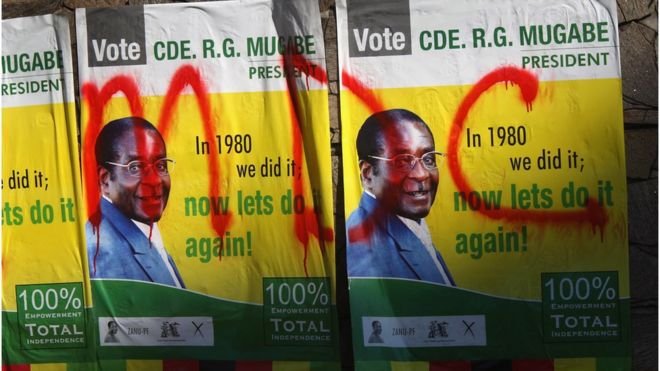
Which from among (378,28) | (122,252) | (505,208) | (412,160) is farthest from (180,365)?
(378,28)

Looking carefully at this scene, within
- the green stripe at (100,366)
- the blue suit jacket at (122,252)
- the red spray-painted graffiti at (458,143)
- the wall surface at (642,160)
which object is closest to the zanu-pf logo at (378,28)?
the red spray-painted graffiti at (458,143)

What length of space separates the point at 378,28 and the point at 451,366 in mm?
1489

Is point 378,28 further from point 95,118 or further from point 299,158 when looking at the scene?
point 95,118

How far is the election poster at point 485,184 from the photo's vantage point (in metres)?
3.63

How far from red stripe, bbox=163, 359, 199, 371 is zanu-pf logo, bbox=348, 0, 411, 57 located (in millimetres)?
1538

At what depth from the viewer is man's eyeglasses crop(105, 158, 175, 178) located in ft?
12.6

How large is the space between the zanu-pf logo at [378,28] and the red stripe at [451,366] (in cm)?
134

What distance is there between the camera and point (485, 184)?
3.68 m

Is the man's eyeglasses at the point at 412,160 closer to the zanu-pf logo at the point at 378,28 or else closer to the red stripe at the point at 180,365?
the zanu-pf logo at the point at 378,28

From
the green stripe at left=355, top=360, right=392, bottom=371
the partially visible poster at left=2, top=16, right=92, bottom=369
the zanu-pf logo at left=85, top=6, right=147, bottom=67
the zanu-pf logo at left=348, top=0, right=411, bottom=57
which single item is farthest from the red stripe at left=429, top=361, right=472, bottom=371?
the zanu-pf logo at left=85, top=6, right=147, bottom=67

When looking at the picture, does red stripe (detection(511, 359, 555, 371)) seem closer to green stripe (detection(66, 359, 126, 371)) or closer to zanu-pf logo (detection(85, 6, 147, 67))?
green stripe (detection(66, 359, 126, 371))

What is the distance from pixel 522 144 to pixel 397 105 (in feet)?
1.82

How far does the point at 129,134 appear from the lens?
3.86 m

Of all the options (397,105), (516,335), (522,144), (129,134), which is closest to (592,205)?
(522,144)
